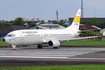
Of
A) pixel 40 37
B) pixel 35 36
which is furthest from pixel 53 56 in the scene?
pixel 40 37

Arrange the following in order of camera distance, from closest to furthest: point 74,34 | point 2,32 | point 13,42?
point 13,42 → point 74,34 → point 2,32

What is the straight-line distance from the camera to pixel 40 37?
1630 inches

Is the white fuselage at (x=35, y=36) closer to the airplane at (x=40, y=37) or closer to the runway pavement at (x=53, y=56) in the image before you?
the airplane at (x=40, y=37)

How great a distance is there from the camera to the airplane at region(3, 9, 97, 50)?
126 ft

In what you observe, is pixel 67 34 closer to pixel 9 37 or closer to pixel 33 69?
pixel 9 37

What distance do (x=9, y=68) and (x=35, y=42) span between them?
22015 mm

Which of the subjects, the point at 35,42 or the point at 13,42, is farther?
the point at 35,42

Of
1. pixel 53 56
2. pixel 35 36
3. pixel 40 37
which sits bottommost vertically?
pixel 53 56

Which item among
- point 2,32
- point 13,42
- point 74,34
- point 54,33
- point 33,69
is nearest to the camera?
point 33,69

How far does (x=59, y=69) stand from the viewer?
60.3 ft

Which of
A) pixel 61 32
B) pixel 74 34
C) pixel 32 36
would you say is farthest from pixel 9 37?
pixel 74 34

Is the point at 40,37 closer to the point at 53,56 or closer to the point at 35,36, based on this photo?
the point at 35,36

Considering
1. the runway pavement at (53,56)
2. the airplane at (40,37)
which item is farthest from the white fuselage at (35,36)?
the runway pavement at (53,56)

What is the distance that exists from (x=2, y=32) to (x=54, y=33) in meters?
60.9
